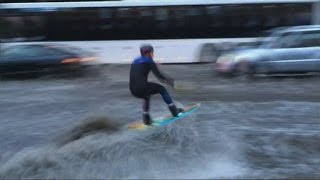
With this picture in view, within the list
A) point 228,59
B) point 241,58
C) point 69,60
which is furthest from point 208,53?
point 69,60

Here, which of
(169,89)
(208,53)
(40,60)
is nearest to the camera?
(169,89)

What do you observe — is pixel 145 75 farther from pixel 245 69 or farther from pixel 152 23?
pixel 152 23

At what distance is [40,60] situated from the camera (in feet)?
69.6

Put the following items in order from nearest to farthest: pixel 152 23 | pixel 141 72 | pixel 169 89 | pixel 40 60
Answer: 1. pixel 141 72
2. pixel 169 89
3. pixel 40 60
4. pixel 152 23

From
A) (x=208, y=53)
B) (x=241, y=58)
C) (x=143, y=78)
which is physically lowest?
(x=208, y=53)

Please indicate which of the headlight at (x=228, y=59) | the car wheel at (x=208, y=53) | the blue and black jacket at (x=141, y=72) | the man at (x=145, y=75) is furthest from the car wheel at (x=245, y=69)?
the blue and black jacket at (x=141, y=72)

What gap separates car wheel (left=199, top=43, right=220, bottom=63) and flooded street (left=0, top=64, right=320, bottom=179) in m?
7.06

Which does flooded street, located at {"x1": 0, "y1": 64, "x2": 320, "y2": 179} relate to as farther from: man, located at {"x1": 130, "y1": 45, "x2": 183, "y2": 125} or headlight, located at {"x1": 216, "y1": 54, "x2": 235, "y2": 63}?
headlight, located at {"x1": 216, "y1": 54, "x2": 235, "y2": 63}

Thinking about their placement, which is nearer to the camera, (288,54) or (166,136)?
(166,136)

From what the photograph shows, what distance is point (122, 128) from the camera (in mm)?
10195

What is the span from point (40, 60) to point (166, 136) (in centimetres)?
1253

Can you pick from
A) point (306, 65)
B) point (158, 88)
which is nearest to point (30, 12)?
point (306, 65)

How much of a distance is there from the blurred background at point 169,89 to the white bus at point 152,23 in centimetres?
4

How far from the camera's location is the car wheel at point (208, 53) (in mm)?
25062
